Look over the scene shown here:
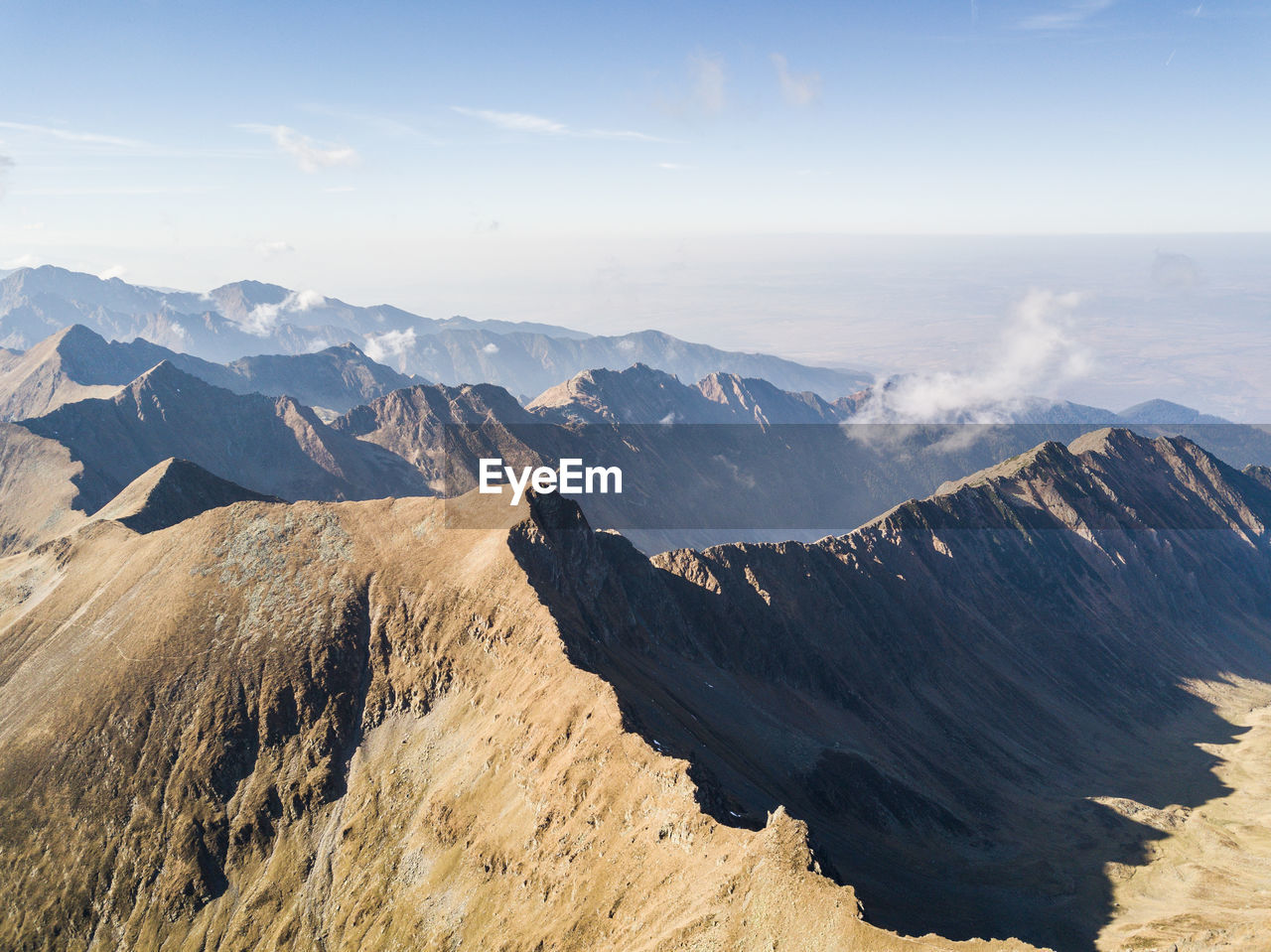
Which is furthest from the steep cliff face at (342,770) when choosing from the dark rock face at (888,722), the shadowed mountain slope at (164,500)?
the shadowed mountain slope at (164,500)

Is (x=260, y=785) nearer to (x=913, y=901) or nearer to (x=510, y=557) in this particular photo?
(x=510, y=557)

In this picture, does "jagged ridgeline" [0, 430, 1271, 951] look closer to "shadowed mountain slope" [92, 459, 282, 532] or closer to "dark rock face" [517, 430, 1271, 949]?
"dark rock face" [517, 430, 1271, 949]

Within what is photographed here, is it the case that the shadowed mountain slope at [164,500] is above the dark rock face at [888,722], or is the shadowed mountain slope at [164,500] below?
above

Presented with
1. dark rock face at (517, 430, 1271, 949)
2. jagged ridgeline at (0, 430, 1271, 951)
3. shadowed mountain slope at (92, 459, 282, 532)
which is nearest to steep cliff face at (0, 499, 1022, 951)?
jagged ridgeline at (0, 430, 1271, 951)

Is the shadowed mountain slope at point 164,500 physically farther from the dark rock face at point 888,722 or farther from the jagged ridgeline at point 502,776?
the dark rock face at point 888,722

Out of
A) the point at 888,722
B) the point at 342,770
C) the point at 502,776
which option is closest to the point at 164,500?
the point at 342,770

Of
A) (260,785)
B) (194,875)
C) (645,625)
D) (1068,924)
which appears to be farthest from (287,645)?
(1068,924)

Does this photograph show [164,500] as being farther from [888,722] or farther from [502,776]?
[888,722]
